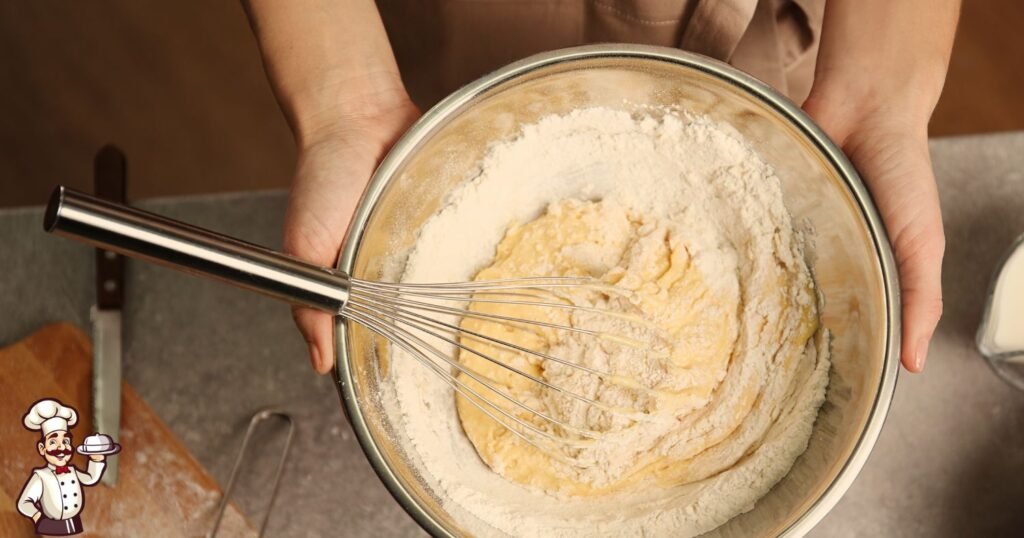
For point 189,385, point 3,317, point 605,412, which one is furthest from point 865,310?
point 3,317

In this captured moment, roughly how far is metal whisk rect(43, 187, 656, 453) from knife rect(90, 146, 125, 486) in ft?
1.62

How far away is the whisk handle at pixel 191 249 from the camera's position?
0.69 meters

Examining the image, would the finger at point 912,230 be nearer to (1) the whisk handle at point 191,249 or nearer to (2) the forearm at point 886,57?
(2) the forearm at point 886,57

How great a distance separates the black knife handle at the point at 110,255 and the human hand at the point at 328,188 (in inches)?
15.9

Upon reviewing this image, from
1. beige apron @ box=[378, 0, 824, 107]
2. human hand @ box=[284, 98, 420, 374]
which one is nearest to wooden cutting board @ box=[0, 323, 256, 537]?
human hand @ box=[284, 98, 420, 374]

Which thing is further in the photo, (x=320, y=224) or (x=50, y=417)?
(x=50, y=417)

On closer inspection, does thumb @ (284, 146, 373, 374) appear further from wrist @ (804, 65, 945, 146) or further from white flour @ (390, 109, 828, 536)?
wrist @ (804, 65, 945, 146)

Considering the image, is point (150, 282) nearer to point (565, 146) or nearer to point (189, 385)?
point (189, 385)

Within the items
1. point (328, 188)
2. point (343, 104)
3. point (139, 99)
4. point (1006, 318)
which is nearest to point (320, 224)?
point (328, 188)

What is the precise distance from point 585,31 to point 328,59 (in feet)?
1.16

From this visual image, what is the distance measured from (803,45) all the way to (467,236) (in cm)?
61

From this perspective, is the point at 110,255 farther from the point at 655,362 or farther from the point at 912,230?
the point at 912,230

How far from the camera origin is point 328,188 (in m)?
0.96

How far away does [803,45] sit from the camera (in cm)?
123
